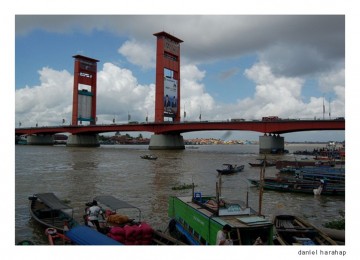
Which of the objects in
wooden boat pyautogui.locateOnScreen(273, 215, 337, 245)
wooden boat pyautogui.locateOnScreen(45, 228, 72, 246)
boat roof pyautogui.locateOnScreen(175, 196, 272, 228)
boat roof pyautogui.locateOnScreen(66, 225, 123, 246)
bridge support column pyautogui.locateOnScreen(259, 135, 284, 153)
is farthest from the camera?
bridge support column pyautogui.locateOnScreen(259, 135, 284, 153)

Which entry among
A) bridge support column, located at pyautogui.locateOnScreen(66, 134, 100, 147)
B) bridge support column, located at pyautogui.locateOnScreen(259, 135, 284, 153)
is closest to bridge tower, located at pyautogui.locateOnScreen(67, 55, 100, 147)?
bridge support column, located at pyautogui.locateOnScreen(66, 134, 100, 147)

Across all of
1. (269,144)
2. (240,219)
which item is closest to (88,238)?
(240,219)

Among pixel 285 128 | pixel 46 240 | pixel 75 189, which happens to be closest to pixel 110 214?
pixel 46 240

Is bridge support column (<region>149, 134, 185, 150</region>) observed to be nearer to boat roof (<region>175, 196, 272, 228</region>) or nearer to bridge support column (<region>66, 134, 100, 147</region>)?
bridge support column (<region>66, 134, 100, 147</region>)

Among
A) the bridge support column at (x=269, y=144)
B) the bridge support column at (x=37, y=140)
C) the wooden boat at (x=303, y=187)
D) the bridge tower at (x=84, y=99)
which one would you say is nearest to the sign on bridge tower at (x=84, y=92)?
the bridge tower at (x=84, y=99)

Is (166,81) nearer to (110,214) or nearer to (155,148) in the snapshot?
(155,148)

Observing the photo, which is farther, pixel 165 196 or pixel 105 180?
pixel 105 180

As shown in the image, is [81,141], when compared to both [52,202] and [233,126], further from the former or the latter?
[52,202]
